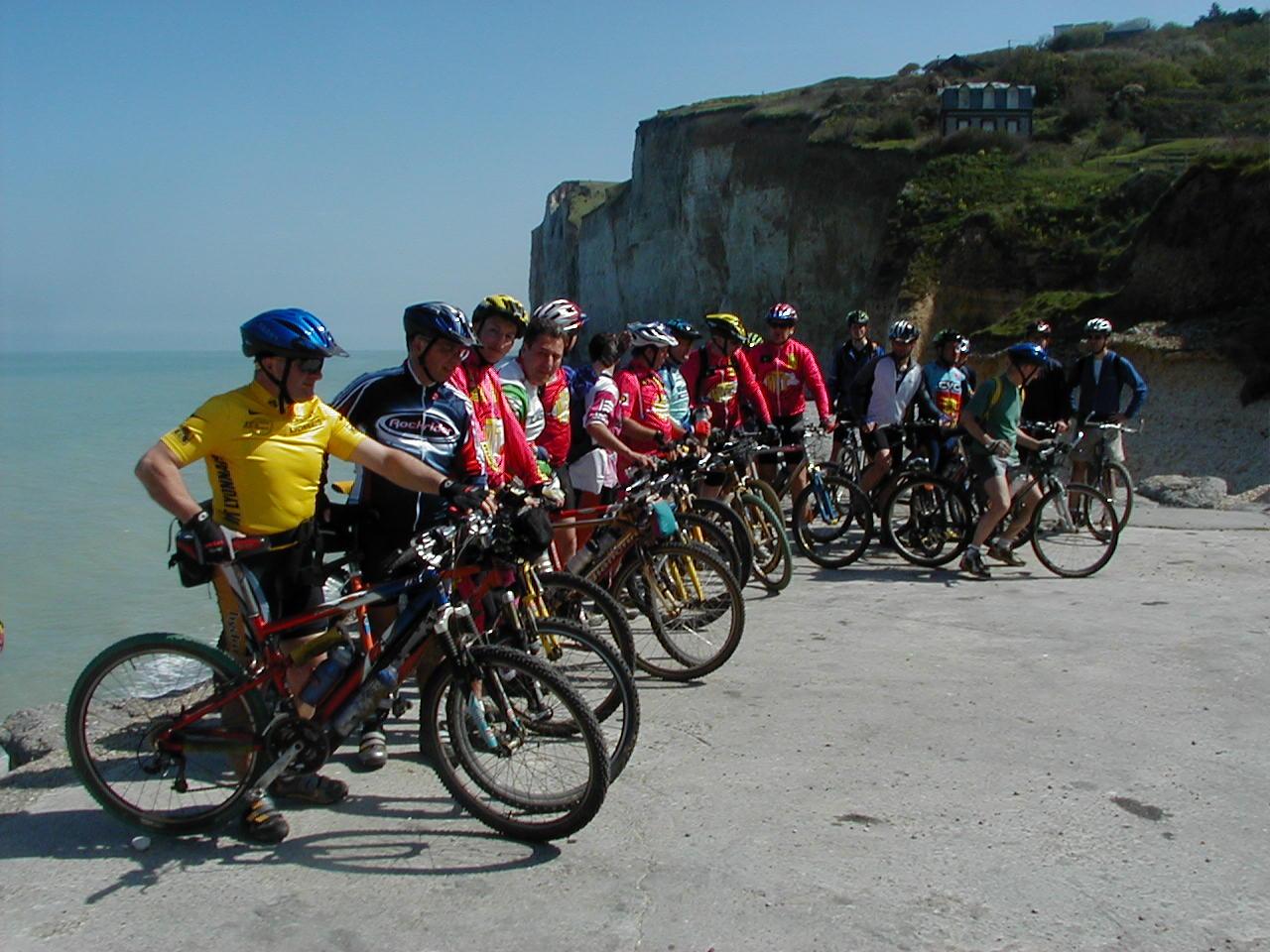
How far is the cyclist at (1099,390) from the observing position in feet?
38.1

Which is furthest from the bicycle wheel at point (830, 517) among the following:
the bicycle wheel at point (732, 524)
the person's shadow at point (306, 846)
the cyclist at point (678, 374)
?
the person's shadow at point (306, 846)

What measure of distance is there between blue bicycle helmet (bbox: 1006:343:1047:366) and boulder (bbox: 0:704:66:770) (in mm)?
6988

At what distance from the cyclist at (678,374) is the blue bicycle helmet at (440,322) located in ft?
11.9

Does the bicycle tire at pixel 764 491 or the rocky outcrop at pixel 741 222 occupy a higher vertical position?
the rocky outcrop at pixel 741 222

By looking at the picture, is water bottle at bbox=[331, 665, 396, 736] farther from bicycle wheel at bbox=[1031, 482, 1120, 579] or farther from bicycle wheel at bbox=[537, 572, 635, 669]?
bicycle wheel at bbox=[1031, 482, 1120, 579]

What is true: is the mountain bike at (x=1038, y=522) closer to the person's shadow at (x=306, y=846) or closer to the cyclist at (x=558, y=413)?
the cyclist at (x=558, y=413)

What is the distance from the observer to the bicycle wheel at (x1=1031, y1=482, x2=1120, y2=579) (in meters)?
9.59

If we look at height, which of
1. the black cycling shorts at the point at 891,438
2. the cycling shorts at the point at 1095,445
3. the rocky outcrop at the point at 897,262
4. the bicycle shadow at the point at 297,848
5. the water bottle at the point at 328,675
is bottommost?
the bicycle shadow at the point at 297,848

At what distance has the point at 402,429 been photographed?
535 centimetres

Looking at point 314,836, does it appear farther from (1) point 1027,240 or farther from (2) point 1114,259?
(1) point 1027,240

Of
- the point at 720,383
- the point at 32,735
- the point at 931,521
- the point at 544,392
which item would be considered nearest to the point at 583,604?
the point at 544,392

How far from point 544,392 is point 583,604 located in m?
2.10

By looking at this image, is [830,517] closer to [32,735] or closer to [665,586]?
[665,586]

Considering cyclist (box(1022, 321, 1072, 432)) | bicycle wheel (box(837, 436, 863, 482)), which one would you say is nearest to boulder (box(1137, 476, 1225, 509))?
cyclist (box(1022, 321, 1072, 432))
